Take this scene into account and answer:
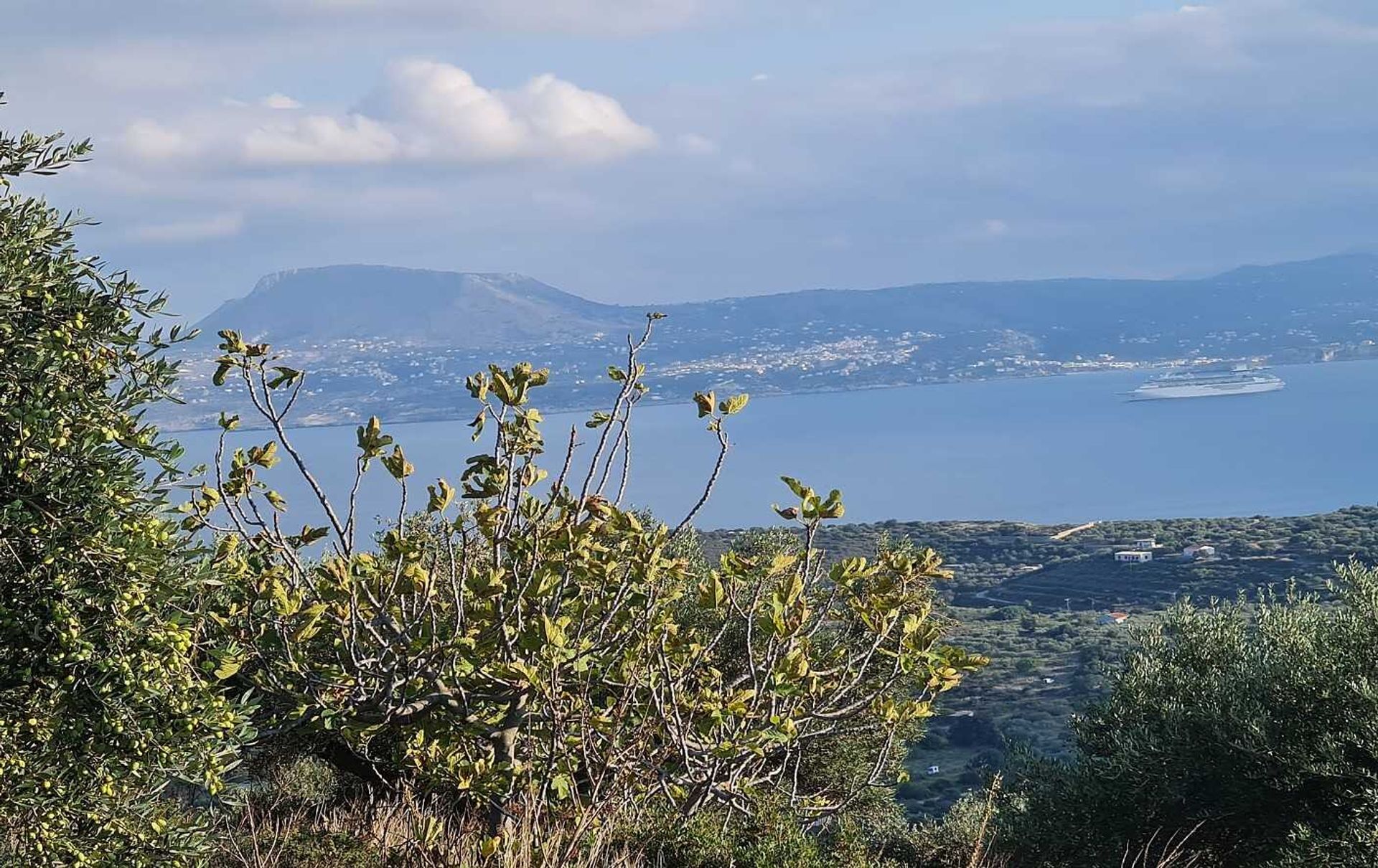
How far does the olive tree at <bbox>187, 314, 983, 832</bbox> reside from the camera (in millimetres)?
5617

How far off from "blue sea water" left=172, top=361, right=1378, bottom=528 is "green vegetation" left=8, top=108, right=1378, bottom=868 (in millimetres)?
74979

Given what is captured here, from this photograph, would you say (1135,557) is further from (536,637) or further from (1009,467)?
(1009,467)

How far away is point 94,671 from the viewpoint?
445 centimetres

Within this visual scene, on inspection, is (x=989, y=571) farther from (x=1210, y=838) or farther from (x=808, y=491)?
(x=808, y=491)

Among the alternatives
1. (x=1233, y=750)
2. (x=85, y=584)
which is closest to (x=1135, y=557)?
(x=1233, y=750)

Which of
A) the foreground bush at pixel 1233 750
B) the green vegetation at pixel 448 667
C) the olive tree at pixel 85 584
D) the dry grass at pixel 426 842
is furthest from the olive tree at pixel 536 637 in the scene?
the foreground bush at pixel 1233 750

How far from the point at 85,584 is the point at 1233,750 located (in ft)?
28.1

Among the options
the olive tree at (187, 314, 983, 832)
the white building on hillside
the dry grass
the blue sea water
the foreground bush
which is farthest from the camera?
the blue sea water

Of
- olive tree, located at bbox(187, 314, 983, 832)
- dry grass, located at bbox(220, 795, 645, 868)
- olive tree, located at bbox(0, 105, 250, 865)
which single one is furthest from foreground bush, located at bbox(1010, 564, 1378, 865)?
olive tree, located at bbox(0, 105, 250, 865)

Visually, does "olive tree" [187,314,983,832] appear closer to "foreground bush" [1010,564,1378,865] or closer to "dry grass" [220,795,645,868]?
"dry grass" [220,795,645,868]

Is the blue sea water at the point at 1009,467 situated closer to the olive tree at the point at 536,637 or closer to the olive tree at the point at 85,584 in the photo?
the olive tree at the point at 536,637

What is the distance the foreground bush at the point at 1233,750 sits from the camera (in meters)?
8.89

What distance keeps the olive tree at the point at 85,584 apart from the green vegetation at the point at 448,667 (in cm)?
1

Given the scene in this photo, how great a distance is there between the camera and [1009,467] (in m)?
156
